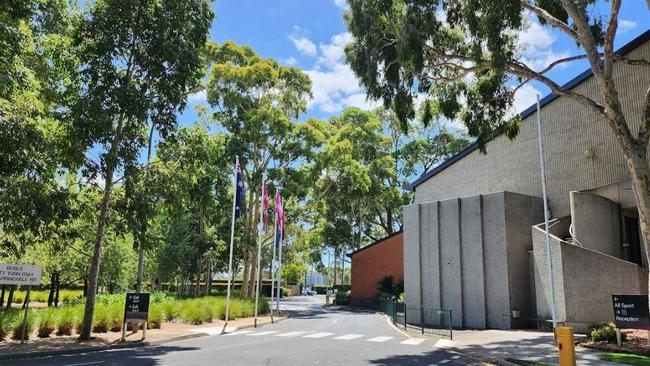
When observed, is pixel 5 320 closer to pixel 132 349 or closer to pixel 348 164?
pixel 132 349

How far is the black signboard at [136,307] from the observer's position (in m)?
18.7

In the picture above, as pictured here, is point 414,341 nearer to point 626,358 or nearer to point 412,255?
point 626,358

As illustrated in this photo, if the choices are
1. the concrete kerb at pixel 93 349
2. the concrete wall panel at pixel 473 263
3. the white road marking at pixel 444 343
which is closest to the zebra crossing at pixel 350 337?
the white road marking at pixel 444 343

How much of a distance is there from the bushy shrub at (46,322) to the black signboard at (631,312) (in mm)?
18992

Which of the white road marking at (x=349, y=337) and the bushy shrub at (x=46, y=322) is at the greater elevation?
the bushy shrub at (x=46, y=322)

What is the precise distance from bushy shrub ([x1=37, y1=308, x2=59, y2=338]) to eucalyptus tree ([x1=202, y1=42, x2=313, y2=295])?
21.7 metres

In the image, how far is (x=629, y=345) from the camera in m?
16.5

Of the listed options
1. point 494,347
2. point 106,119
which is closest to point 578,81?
point 494,347

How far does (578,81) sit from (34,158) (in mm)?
25191

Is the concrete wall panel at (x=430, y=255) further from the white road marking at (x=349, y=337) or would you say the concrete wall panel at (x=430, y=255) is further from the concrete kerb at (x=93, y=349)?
the concrete kerb at (x=93, y=349)

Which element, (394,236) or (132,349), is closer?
(132,349)

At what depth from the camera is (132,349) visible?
53.8 feet

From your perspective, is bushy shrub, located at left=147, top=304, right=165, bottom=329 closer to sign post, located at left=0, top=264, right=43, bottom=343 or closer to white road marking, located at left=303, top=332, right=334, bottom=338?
sign post, located at left=0, top=264, right=43, bottom=343

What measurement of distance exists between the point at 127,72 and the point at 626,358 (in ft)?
61.5
